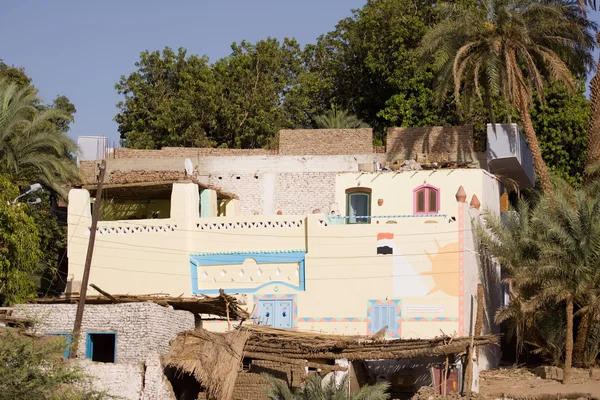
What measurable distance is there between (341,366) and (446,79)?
11632 mm

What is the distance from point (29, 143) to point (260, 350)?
1084 centimetres

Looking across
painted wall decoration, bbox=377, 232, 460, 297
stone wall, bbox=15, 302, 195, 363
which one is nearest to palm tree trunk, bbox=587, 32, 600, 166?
Result: painted wall decoration, bbox=377, 232, 460, 297

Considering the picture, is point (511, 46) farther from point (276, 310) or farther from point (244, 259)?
point (276, 310)

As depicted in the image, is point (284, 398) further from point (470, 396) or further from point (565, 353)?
point (565, 353)

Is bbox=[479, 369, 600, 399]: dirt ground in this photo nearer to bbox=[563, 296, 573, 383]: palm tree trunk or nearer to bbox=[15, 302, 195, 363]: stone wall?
bbox=[563, 296, 573, 383]: palm tree trunk

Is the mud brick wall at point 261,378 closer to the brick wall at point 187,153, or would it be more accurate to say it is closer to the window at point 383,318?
the window at point 383,318

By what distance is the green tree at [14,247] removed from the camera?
2745 cm

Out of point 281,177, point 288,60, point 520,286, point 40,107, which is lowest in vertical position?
point 520,286

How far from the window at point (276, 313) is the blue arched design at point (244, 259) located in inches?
19.0

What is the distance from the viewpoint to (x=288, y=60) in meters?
45.9

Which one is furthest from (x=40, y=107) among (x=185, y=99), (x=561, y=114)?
(x=561, y=114)

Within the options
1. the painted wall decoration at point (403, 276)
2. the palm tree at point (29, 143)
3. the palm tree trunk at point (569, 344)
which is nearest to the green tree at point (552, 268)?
the palm tree trunk at point (569, 344)

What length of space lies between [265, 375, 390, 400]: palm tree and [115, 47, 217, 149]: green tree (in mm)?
21027

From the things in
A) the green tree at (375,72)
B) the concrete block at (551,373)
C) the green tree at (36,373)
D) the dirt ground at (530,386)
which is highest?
the green tree at (375,72)
